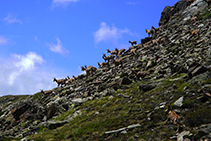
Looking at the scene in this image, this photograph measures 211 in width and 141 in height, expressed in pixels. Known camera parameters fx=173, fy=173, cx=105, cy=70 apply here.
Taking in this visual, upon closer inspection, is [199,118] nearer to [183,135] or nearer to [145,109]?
[183,135]

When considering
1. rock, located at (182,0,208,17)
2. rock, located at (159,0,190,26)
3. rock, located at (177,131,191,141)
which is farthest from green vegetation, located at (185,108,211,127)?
rock, located at (159,0,190,26)

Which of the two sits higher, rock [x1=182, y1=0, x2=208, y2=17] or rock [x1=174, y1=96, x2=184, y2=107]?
rock [x1=182, y1=0, x2=208, y2=17]

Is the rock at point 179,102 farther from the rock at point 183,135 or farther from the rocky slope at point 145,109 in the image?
the rock at point 183,135

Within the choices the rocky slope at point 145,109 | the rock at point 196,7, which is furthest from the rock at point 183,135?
the rock at point 196,7

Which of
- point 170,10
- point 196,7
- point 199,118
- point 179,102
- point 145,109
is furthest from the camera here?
point 170,10

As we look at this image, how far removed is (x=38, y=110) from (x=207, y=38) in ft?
98.1

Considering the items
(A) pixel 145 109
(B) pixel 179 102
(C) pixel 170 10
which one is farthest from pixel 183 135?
(C) pixel 170 10

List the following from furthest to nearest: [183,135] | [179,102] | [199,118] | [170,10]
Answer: [170,10] → [179,102] → [199,118] → [183,135]

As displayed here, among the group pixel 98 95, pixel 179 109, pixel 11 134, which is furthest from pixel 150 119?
pixel 11 134

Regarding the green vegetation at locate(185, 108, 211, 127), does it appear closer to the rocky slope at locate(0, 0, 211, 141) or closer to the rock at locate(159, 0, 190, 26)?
the rocky slope at locate(0, 0, 211, 141)

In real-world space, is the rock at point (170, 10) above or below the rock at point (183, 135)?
above

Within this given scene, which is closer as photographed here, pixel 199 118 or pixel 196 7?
pixel 199 118

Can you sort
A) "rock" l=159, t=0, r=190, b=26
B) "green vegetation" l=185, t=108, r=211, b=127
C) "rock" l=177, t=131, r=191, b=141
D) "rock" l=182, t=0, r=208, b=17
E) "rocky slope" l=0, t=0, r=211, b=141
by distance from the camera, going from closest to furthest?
"rock" l=177, t=131, r=191, b=141 < "green vegetation" l=185, t=108, r=211, b=127 < "rocky slope" l=0, t=0, r=211, b=141 < "rock" l=182, t=0, r=208, b=17 < "rock" l=159, t=0, r=190, b=26

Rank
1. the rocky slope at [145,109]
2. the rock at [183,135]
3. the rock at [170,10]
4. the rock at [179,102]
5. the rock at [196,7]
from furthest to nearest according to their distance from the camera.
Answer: the rock at [170,10] < the rock at [196,7] < the rock at [179,102] < the rocky slope at [145,109] < the rock at [183,135]
